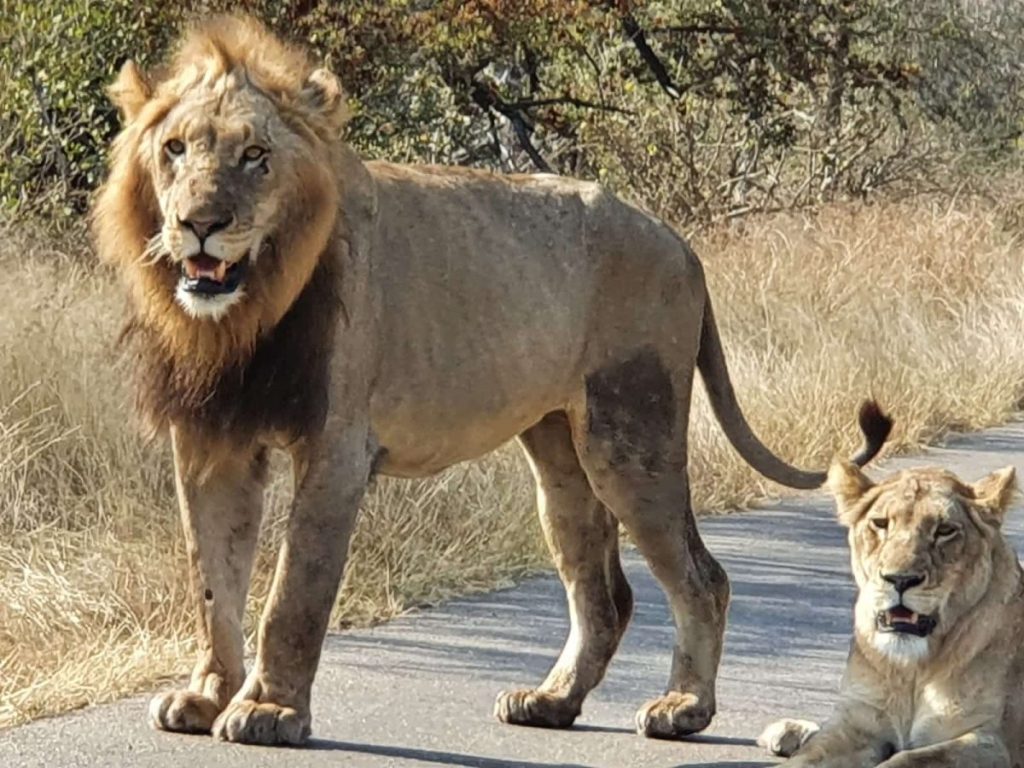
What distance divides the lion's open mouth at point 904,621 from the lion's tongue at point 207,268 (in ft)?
5.23

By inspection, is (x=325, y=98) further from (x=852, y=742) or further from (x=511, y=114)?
(x=511, y=114)

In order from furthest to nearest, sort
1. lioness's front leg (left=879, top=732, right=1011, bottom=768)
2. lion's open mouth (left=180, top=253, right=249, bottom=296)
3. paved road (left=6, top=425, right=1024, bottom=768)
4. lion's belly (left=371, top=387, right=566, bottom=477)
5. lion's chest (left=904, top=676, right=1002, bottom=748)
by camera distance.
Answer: lion's belly (left=371, top=387, right=566, bottom=477) < paved road (left=6, top=425, right=1024, bottom=768) < lion's open mouth (left=180, top=253, right=249, bottom=296) < lion's chest (left=904, top=676, right=1002, bottom=748) < lioness's front leg (left=879, top=732, right=1011, bottom=768)

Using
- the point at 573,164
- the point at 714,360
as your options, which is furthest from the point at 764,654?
the point at 573,164

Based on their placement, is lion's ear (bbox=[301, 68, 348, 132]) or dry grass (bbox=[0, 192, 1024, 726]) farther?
dry grass (bbox=[0, 192, 1024, 726])

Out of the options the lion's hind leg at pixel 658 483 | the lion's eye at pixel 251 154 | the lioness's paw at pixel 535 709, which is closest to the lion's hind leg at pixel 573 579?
the lioness's paw at pixel 535 709

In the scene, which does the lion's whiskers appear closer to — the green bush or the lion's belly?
the lion's belly

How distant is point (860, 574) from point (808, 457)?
5.56 meters

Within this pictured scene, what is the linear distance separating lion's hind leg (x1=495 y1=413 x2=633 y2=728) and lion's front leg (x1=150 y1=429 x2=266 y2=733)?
28.3 inches

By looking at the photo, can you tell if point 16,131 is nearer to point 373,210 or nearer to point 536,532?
point 536,532

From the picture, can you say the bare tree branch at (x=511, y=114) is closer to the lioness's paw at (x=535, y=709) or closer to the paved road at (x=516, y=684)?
the paved road at (x=516, y=684)

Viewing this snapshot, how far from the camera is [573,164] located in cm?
1672

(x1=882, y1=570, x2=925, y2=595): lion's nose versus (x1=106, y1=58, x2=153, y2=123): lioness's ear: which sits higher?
(x1=106, y1=58, x2=153, y2=123): lioness's ear

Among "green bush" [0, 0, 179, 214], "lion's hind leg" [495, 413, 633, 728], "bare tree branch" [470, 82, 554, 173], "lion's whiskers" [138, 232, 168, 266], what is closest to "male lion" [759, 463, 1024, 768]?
"lion's hind leg" [495, 413, 633, 728]

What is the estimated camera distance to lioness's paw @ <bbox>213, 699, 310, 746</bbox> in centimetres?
552
